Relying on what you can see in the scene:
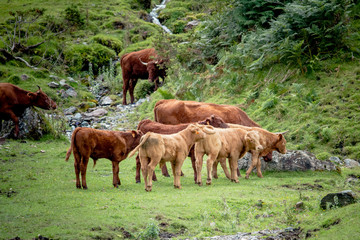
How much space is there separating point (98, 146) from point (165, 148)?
6.59ft

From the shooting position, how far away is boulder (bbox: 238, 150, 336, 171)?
1419 centimetres

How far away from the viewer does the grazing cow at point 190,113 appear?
1683 centimetres

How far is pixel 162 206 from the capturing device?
9898 millimetres

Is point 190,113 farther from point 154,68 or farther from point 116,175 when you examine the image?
point 154,68

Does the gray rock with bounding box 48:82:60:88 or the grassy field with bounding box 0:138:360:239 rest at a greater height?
the gray rock with bounding box 48:82:60:88

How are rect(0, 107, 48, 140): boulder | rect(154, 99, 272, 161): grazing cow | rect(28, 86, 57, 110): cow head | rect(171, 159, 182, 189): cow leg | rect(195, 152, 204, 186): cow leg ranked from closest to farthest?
rect(171, 159, 182, 189): cow leg → rect(195, 152, 204, 186): cow leg → rect(154, 99, 272, 161): grazing cow → rect(0, 107, 48, 140): boulder → rect(28, 86, 57, 110): cow head

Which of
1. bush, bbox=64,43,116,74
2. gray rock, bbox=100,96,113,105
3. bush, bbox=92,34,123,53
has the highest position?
bush, bbox=92,34,123,53

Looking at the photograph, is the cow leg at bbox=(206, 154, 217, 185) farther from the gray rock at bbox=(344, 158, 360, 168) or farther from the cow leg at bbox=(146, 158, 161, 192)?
the gray rock at bbox=(344, 158, 360, 168)

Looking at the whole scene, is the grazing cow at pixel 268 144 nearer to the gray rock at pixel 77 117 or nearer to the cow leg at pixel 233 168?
the cow leg at pixel 233 168

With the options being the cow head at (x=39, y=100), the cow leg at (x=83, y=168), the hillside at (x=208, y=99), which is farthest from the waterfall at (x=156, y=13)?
the cow leg at (x=83, y=168)

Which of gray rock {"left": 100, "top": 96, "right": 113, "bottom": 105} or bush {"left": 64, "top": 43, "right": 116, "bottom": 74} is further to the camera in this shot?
bush {"left": 64, "top": 43, "right": 116, "bottom": 74}

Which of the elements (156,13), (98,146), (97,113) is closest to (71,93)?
(97,113)

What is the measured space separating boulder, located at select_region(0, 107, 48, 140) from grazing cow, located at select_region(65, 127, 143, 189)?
8.45m

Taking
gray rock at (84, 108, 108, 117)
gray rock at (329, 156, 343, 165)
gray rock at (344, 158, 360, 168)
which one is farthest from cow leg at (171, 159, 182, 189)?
gray rock at (84, 108, 108, 117)
